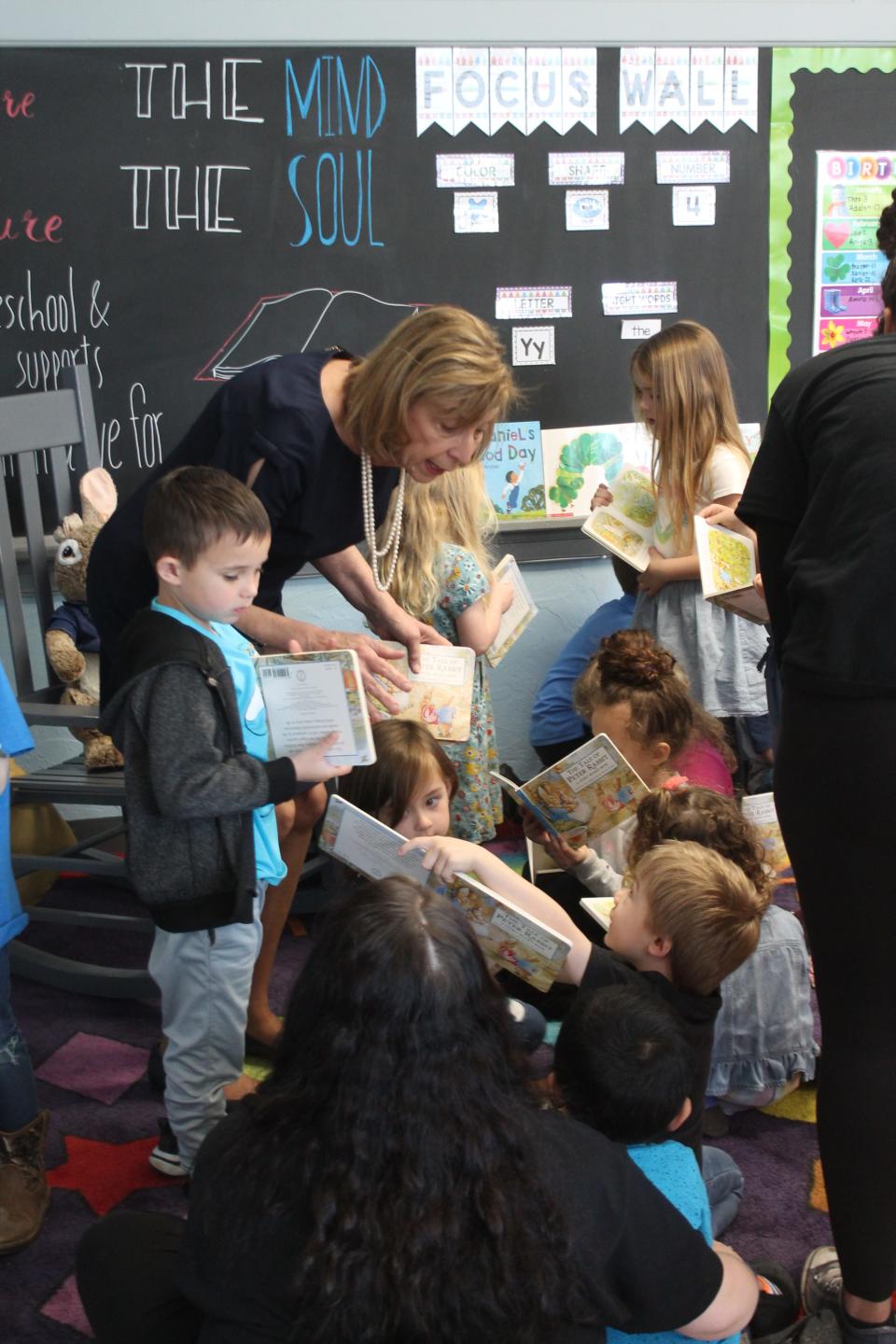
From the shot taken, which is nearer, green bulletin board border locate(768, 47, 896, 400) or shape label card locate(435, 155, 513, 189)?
shape label card locate(435, 155, 513, 189)

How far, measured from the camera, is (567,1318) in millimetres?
1106

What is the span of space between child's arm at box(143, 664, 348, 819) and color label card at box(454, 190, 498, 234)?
199cm

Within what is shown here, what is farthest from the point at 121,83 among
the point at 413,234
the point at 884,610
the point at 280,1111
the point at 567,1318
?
the point at 567,1318

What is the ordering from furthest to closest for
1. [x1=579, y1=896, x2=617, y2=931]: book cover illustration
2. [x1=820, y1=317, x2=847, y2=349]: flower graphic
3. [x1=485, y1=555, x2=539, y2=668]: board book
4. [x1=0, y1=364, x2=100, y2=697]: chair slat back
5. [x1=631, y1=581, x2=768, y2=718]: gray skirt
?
[x1=820, y1=317, x2=847, y2=349]: flower graphic, [x1=631, y1=581, x2=768, y2=718]: gray skirt, [x1=485, y1=555, x2=539, y2=668]: board book, [x1=0, y1=364, x2=100, y2=697]: chair slat back, [x1=579, y1=896, x2=617, y2=931]: book cover illustration

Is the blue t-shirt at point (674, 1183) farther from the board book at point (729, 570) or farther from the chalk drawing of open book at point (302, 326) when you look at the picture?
the chalk drawing of open book at point (302, 326)

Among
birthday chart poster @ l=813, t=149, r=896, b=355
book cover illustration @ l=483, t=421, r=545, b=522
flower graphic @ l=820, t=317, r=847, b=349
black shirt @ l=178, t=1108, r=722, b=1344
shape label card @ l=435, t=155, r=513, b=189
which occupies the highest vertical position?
shape label card @ l=435, t=155, r=513, b=189

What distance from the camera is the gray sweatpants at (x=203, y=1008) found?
1.89m

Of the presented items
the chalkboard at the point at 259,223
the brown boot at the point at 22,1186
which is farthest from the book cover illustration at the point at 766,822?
the chalkboard at the point at 259,223

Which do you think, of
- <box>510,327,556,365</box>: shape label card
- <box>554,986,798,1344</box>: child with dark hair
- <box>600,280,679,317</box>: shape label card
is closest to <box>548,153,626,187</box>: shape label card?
<box>600,280,679,317</box>: shape label card

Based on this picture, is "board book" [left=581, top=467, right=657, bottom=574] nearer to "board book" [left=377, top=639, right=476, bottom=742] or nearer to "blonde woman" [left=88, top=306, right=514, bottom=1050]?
"board book" [left=377, top=639, right=476, bottom=742]

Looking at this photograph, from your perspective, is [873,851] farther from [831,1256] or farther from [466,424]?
[466,424]

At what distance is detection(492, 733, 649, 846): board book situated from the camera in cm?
215

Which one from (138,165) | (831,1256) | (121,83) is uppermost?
(121,83)

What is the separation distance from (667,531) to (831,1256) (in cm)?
174
